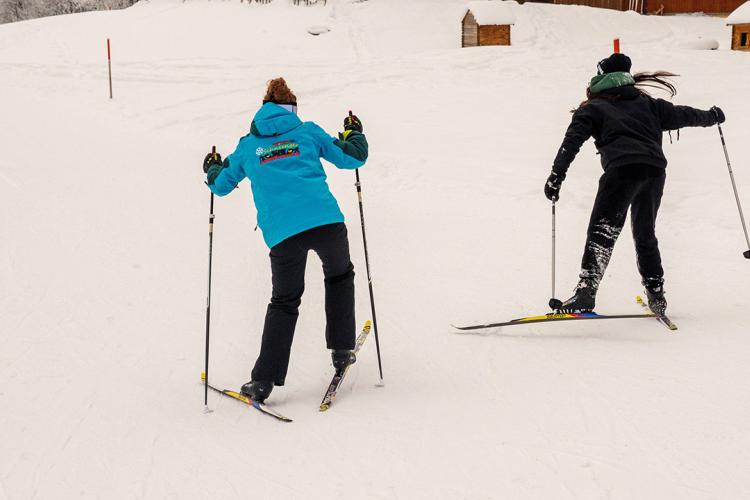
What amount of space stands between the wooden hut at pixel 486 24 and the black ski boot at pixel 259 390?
15.2 m

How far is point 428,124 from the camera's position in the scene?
1223 centimetres

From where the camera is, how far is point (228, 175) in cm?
417

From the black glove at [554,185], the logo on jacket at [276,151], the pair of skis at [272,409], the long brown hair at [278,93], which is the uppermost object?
the long brown hair at [278,93]

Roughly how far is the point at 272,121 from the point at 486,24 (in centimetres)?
1484

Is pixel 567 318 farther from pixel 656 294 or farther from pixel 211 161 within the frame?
pixel 211 161

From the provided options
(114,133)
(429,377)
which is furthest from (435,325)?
(114,133)

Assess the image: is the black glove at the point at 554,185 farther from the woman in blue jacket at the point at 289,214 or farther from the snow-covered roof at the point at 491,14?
the snow-covered roof at the point at 491,14

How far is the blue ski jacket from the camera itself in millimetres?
3936

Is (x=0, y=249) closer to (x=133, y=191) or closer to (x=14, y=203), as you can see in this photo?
(x=14, y=203)

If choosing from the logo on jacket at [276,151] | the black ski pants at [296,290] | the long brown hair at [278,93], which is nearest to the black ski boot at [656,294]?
the black ski pants at [296,290]

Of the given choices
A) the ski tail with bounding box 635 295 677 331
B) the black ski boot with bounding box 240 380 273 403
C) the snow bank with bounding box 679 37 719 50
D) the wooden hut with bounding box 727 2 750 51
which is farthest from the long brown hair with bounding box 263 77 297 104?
the snow bank with bounding box 679 37 719 50

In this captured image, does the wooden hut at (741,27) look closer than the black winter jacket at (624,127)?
No

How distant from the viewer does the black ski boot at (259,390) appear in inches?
159

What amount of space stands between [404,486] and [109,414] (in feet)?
6.07
